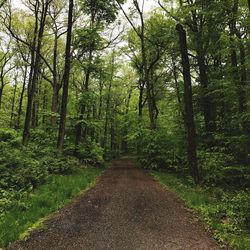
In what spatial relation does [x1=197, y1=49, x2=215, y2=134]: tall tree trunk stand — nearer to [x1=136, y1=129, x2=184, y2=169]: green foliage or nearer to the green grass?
[x1=136, y1=129, x2=184, y2=169]: green foliage

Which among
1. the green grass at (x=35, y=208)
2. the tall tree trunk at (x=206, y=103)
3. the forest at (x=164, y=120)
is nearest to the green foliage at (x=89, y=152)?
the forest at (x=164, y=120)

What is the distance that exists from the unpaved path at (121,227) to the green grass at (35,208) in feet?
0.93

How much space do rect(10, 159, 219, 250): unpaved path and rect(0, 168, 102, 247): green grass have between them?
284 mm

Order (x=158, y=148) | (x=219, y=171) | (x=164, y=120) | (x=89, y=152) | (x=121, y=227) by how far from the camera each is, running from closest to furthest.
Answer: (x=121, y=227)
(x=219, y=171)
(x=89, y=152)
(x=158, y=148)
(x=164, y=120)

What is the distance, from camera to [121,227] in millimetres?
6203

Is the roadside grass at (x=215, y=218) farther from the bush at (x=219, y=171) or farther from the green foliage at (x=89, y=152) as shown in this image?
the green foliage at (x=89, y=152)

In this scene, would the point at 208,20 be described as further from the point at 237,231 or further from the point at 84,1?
the point at 237,231

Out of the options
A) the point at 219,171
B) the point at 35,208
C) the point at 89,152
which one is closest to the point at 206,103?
the point at 219,171

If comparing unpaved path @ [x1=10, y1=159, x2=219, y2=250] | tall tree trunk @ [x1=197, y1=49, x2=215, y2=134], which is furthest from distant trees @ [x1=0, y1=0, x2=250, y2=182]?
unpaved path @ [x1=10, y1=159, x2=219, y2=250]

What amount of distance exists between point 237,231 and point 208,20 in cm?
1308

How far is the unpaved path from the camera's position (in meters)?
5.24

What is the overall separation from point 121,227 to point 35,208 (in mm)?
2566

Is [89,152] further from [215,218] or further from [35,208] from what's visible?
[215,218]

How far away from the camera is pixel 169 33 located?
1753 cm
